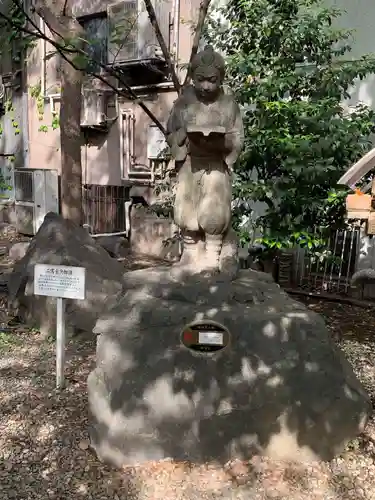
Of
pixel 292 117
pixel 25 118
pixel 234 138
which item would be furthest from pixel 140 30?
pixel 234 138

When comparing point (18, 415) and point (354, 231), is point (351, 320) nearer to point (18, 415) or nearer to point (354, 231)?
point (354, 231)

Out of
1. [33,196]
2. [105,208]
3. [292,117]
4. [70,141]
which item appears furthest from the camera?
[33,196]

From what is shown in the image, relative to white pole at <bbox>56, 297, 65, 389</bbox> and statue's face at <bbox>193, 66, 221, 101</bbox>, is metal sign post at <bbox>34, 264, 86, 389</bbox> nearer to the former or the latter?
white pole at <bbox>56, 297, 65, 389</bbox>

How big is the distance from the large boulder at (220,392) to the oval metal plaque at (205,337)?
36 mm

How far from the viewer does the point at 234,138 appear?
11.5 ft

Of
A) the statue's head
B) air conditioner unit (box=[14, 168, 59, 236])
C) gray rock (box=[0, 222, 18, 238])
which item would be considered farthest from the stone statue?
gray rock (box=[0, 222, 18, 238])

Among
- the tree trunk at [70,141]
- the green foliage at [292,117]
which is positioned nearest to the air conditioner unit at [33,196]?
the tree trunk at [70,141]

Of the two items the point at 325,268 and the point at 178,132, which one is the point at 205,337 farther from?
the point at 325,268

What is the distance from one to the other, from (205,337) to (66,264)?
9.31 feet

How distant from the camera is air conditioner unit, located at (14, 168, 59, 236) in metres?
11.9

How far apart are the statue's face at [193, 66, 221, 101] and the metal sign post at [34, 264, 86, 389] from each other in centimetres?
175

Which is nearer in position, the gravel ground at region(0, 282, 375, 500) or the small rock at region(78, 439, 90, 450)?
the gravel ground at region(0, 282, 375, 500)

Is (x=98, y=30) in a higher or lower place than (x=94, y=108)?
higher

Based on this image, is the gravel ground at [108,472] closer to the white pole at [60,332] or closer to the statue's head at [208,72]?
the white pole at [60,332]
